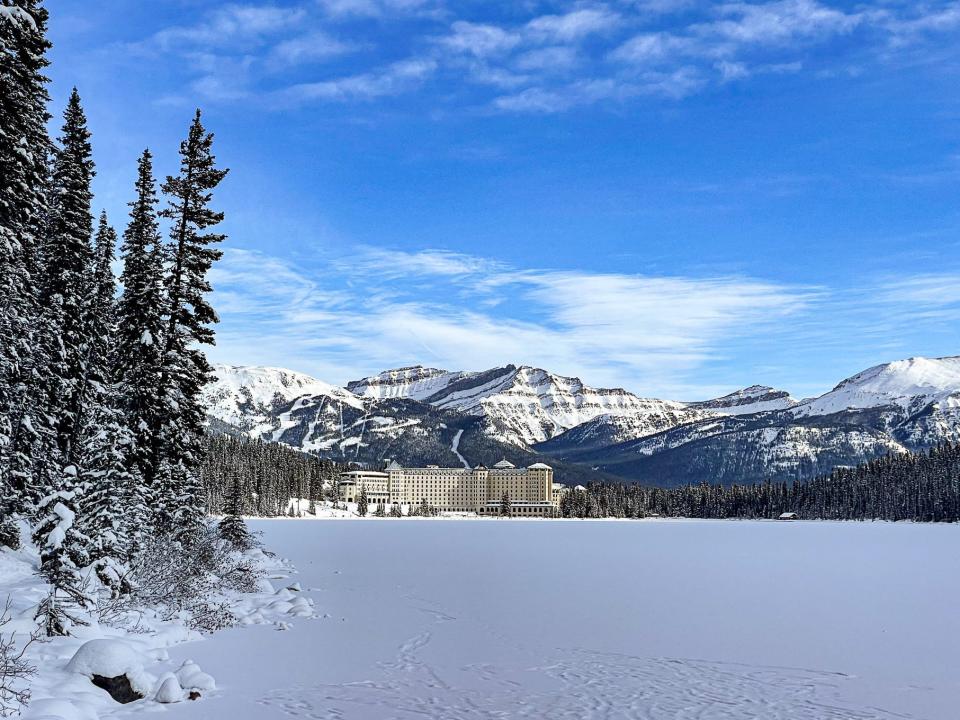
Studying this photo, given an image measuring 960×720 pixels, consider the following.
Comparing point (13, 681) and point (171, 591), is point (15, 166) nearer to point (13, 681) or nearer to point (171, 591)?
point (13, 681)

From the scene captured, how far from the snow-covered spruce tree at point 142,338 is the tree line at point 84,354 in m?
0.06

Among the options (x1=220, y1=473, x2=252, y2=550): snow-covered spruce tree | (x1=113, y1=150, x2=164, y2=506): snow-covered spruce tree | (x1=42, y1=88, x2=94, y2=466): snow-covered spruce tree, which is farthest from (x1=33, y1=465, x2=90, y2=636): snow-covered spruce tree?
(x1=220, y1=473, x2=252, y2=550): snow-covered spruce tree

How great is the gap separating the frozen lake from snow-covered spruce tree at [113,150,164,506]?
9816 mm

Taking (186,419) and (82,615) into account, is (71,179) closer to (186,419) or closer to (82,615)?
(186,419)

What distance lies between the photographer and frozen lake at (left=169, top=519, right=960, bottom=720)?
16859 millimetres

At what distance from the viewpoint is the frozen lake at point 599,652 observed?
16.9 metres

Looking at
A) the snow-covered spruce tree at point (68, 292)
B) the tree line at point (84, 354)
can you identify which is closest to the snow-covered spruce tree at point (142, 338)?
the tree line at point (84, 354)

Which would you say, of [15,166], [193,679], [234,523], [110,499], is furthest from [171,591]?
[234,523]

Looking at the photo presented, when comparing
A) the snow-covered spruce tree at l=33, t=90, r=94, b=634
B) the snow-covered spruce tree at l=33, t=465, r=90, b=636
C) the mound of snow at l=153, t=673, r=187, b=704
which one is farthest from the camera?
the snow-covered spruce tree at l=33, t=90, r=94, b=634

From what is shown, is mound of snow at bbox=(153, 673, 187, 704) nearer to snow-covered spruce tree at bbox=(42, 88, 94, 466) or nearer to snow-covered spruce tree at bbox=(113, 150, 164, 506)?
snow-covered spruce tree at bbox=(113, 150, 164, 506)

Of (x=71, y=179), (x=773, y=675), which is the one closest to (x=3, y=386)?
(x=71, y=179)

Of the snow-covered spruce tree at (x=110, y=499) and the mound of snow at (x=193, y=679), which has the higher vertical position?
the snow-covered spruce tree at (x=110, y=499)

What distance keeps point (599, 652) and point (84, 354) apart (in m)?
35.1

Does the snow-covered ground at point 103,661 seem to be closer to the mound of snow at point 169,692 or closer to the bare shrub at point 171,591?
the mound of snow at point 169,692
